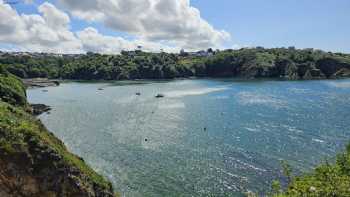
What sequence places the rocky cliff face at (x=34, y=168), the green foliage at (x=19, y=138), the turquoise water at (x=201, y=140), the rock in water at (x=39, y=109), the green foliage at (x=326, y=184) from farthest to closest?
1. the rock in water at (x=39, y=109)
2. the turquoise water at (x=201, y=140)
3. the green foliage at (x=19, y=138)
4. the rocky cliff face at (x=34, y=168)
5. the green foliage at (x=326, y=184)

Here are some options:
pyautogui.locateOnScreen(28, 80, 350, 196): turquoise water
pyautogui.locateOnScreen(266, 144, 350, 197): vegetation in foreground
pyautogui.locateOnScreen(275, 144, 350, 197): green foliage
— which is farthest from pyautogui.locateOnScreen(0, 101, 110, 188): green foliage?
pyautogui.locateOnScreen(275, 144, 350, 197): green foliage

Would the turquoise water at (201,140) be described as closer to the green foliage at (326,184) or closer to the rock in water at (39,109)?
the rock in water at (39,109)

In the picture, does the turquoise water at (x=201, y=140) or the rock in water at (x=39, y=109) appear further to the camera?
the rock in water at (x=39, y=109)

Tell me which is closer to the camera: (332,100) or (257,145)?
(257,145)

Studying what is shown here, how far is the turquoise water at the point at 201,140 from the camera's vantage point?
4725 cm

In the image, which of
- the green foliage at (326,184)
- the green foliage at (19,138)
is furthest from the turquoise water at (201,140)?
the green foliage at (326,184)

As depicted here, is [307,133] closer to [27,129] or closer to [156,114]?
[156,114]

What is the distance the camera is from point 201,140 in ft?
222

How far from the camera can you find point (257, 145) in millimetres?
62719

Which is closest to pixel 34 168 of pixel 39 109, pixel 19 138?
pixel 19 138

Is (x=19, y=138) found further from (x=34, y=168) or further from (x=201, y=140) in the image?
(x=201, y=140)

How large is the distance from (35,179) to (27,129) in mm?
5141

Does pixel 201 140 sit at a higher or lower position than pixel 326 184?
lower

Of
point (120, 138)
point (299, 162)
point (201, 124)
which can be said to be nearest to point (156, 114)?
point (201, 124)
